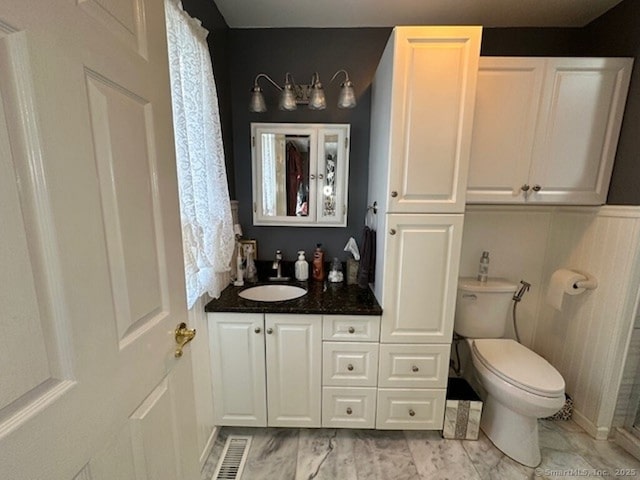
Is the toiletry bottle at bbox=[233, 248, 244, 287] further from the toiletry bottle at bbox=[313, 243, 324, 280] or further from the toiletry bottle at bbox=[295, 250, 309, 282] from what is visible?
the toiletry bottle at bbox=[313, 243, 324, 280]

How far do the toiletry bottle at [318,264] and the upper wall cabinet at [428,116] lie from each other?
64cm

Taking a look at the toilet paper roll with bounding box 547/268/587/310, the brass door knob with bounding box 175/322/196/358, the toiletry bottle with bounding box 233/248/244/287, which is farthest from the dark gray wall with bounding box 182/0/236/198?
the toilet paper roll with bounding box 547/268/587/310

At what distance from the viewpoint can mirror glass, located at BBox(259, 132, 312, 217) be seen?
185 centimetres

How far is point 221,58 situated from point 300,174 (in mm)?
834

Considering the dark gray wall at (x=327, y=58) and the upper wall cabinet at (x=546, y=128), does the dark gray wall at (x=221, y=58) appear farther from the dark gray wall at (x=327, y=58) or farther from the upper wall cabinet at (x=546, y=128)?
the upper wall cabinet at (x=546, y=128)

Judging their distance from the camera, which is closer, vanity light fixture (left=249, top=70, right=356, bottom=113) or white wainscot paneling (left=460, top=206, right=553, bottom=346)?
vanity light fixture (left=249, top=70, right=356, bottom=113)

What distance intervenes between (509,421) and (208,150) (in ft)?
7.09

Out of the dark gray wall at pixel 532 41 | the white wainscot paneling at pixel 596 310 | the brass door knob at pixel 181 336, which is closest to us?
the brass door knob at pixel 181 336

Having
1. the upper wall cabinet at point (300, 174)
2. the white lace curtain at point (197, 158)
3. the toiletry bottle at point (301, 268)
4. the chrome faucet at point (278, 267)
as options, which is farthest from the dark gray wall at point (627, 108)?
the white lace curtain at point (197, 158)

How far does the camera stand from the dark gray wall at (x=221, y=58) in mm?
1468

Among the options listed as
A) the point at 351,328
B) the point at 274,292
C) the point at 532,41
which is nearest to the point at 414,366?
the point at 351,328

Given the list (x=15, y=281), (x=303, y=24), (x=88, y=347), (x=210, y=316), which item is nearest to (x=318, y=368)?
(x=210, y=316)

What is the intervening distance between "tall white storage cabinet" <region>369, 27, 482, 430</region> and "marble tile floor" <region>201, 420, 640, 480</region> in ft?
0.45

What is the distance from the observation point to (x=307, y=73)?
6.02 feet
